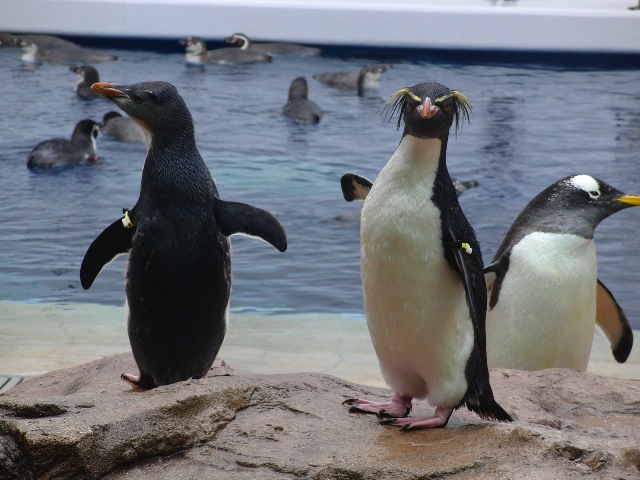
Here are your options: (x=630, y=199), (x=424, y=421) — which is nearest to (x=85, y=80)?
(x=630, y=199)

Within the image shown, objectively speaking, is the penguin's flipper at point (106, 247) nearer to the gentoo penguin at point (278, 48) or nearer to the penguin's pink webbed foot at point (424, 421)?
the penguin's pink webbed foot at point (424, 421)

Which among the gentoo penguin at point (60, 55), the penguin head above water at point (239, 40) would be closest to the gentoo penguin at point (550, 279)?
the penguin head above water at point (239, 40)

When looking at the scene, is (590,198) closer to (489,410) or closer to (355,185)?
(355,185)

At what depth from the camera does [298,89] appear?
934cm

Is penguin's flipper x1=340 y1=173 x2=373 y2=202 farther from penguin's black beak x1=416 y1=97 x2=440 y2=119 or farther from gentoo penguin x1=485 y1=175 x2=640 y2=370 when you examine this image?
gentoo penguin x1=485 y1=175 x2=640 y2=370

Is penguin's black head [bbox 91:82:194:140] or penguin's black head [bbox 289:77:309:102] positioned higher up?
penguin's black head [bbox 91:82:194:140]

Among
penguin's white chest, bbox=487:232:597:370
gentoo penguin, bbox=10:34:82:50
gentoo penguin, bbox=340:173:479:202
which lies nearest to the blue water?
gentoo penguin, bbox=10:34:82:50

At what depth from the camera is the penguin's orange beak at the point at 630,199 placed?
3.07 metres

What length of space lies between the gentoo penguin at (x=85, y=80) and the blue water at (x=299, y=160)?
12 cm

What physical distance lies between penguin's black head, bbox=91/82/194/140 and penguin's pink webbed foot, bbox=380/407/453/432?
1.01m

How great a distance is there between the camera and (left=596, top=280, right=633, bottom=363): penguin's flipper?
3.63m

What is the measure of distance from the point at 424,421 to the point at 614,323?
6.49ft

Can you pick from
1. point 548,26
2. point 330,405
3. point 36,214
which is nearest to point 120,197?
point 36,214

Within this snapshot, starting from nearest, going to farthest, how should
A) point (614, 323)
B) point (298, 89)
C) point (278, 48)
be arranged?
1. point (614, 323)
2. point (298, 89)
3. point (278, 48)
